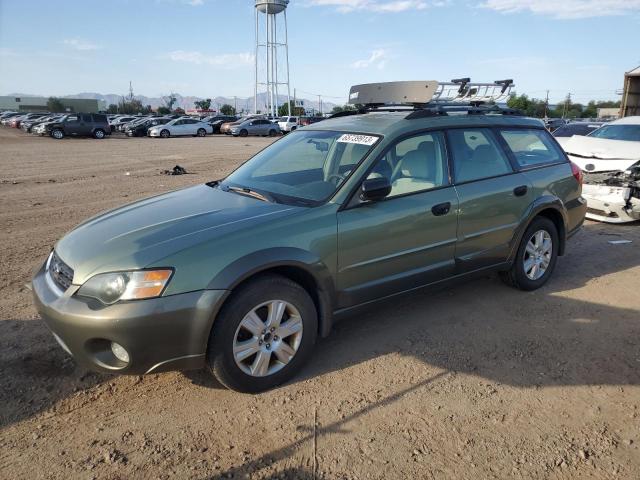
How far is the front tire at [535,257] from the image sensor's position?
4.72 m

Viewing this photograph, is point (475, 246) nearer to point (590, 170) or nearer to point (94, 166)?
point (590, 170)

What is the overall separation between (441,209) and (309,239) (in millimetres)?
1247

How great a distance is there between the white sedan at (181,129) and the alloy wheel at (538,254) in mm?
34804

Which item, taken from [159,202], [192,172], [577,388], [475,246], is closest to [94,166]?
[192,172]

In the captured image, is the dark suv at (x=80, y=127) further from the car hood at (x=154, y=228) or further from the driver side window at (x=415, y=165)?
the driver side window at (x=415, y=165)

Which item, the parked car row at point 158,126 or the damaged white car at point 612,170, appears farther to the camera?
the parked car row at point 158,126

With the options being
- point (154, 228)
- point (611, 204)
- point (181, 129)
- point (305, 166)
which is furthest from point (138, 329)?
point (181, 129)

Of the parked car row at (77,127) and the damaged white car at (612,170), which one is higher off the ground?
the parked car row at (77,127)

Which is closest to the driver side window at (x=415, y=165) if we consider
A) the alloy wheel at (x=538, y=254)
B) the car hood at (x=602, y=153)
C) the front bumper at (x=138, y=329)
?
the alloy wheel at (x=538, y=254)

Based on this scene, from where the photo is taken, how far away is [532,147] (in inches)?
195

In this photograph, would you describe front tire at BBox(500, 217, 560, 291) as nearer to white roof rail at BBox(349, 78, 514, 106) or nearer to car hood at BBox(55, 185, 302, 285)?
white roof rail at BBox(349, 78, 514, 106)

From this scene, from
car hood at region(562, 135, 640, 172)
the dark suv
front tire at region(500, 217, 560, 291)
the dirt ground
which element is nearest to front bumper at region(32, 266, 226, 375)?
the dirt ground

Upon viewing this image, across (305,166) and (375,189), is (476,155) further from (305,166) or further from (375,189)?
(305,166)

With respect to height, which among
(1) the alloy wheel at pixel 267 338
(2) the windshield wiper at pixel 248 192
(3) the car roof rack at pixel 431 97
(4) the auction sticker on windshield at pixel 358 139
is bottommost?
(1) the alloy wheel at pixel 267 338
